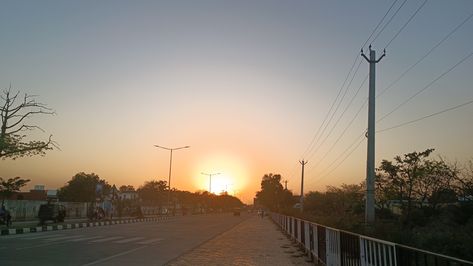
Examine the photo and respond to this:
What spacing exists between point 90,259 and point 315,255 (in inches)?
285

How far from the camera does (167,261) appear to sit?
16.9m

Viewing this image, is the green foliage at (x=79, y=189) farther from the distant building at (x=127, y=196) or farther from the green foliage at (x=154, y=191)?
the green foliage at (x=154, y=191)

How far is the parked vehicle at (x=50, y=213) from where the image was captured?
43.9 m

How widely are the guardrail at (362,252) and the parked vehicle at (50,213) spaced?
107 ft

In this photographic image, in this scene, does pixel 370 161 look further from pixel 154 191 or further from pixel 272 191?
pixel 154 191

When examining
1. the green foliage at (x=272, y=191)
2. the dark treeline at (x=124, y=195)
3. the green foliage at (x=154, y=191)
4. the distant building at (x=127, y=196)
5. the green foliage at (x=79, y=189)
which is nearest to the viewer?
the dark treeline at (x=124, y=195)

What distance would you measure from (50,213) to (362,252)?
137 ft

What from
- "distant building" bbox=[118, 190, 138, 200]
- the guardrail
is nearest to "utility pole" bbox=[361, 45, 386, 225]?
the guardrail

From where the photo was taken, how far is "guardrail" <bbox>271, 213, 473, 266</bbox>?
5.86 meters

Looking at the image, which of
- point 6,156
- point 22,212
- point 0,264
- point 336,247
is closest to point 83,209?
point 22,212

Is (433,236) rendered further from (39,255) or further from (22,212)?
(22,212)

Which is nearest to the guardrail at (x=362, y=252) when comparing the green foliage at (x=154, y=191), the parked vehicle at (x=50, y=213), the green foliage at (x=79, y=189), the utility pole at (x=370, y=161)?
the utility pole at (x=370, y=161)

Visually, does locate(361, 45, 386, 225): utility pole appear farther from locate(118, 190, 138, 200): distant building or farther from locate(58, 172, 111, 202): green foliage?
locate(58, 172, 111, 202): green foliage

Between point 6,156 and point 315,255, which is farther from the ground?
point 6,156
